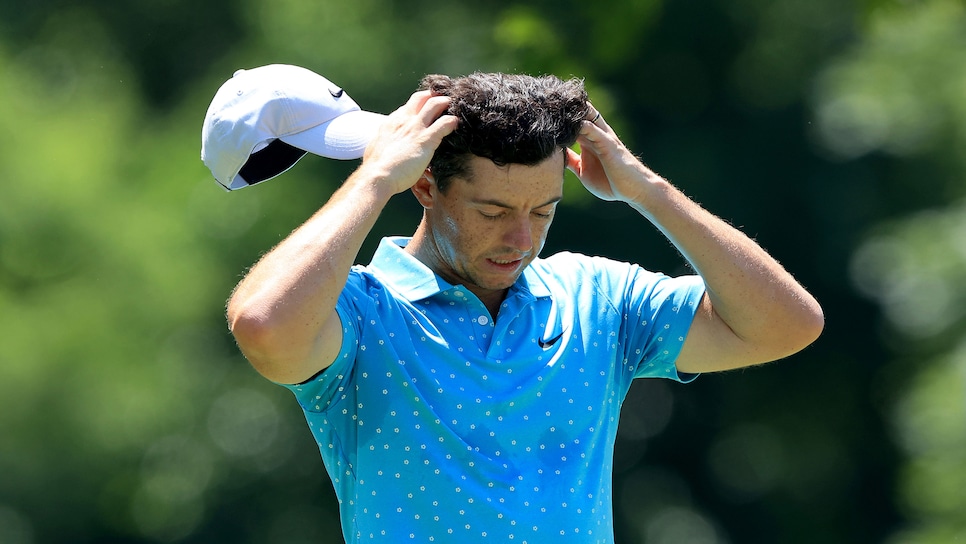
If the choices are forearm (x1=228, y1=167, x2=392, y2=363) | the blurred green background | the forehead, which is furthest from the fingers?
the blurred green background

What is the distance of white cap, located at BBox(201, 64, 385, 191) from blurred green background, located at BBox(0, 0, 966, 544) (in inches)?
209

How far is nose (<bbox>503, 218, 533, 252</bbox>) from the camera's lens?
8.94 feet

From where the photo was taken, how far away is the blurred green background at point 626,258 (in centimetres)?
870

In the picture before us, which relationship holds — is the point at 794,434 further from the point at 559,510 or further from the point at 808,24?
the point at 559,510

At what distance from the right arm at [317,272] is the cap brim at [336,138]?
0.13 meters

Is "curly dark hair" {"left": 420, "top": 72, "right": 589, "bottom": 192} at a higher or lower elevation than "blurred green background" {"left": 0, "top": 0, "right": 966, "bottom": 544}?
lower

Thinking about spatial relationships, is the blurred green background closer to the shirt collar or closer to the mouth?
the shirt collar

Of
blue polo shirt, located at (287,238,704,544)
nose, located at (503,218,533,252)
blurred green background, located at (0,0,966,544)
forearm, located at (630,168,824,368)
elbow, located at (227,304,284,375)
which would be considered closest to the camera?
elbow, located at (227,304,284,375)

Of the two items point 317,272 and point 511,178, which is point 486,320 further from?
point 317,272

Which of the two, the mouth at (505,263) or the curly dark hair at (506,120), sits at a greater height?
the curly dark hair at (506,120)

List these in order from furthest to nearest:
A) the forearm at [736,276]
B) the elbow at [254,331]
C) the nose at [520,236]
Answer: the forearm at [736,276] → the nose at [520,236] → the elbow at [254,331]

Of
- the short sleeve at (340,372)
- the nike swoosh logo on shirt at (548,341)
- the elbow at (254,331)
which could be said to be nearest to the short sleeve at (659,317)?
the nike swoosh logo on shirt at (548,341)

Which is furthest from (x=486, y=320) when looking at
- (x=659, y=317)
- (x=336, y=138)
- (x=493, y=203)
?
(x=336, y=138)

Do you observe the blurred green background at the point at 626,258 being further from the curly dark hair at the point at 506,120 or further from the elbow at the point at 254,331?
the elbow at the point at 254,331
